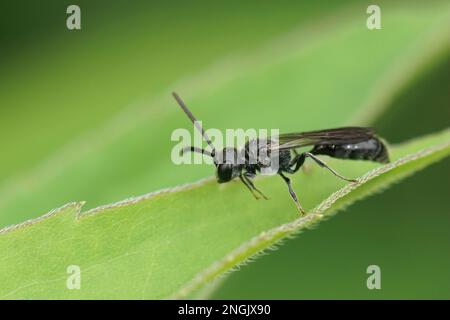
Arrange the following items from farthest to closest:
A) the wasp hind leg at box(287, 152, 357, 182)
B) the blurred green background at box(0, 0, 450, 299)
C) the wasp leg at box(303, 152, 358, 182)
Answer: the blurred green background at box(0, 0, 450, 299) < the wasp hind leg at box(287, 152, 357, 182) < the wasp leg at box(303, 152, 358, 182)

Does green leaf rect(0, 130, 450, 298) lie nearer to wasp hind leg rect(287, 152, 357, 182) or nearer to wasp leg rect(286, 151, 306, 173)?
wasp hind leg rect(287, 152, 357, 182)

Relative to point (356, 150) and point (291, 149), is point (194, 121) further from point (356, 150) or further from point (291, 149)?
point (356, 150)

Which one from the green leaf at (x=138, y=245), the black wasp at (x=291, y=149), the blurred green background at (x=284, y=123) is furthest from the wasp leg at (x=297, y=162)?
the green leaf at (x=138, y=245)

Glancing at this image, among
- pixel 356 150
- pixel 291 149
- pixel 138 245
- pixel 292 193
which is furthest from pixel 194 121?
pixel 138 245

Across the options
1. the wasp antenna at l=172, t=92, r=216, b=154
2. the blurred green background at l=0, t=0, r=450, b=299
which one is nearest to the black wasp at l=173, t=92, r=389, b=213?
the wasp antenna at l=172, t=92, r=216, b=154

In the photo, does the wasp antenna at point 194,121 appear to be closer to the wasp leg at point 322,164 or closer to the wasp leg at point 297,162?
the wasp leg at point 297,162

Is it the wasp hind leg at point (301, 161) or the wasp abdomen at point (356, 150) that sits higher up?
the wasp abdomen at point (356, 150)
